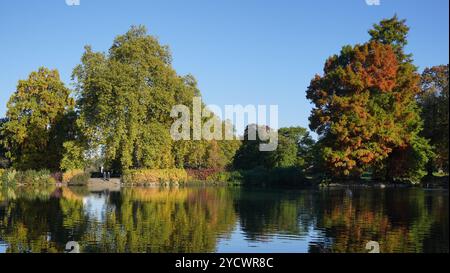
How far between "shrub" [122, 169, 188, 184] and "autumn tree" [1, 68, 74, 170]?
22.8 feet

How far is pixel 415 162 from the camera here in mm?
32969

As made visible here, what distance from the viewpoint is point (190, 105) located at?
43938mm

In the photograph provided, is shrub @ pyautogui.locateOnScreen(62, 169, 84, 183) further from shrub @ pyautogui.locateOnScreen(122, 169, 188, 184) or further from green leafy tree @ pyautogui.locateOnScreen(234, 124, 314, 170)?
green leafy tree @ pyautogui.locateOnScreen(234, 124, 314, 170)

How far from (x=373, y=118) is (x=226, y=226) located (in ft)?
64.8

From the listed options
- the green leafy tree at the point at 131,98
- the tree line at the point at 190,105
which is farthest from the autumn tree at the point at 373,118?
the green leafy tree at the point at 131,98

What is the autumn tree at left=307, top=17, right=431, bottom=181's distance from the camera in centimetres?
3256

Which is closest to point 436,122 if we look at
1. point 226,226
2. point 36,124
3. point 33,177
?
point 226,226

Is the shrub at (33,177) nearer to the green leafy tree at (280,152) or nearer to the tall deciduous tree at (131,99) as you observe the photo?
the tall deciduous tree at (131,99)

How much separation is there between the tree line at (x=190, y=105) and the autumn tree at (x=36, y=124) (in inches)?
3.3

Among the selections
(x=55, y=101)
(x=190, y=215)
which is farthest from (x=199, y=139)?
(x=190, y=215)

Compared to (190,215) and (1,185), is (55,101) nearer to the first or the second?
(1,185)

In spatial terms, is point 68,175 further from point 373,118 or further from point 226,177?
point 373,118

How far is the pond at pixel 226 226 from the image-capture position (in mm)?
12164
